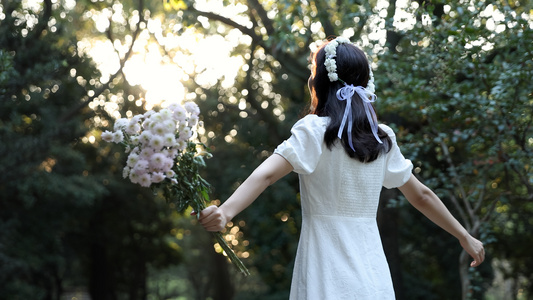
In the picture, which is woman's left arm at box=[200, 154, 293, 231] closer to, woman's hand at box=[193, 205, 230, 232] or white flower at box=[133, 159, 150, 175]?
woman's hand at box=[193, 205, 230, 232]

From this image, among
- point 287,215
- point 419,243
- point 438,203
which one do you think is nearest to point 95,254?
point 287,215

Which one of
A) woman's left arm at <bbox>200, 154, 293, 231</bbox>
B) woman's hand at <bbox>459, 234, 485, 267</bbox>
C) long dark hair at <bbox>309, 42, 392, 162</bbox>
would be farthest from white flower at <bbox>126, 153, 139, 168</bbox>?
woman's hand at <bbox>459, 234, 485, 267</bbox>

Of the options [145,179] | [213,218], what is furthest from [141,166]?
[213,218]

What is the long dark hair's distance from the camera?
7.69 feet

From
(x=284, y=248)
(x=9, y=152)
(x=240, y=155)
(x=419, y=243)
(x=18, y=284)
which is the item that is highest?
(x=9, y=152)

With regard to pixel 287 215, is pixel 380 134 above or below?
above

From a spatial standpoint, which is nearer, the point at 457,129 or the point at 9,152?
the point at 457,129

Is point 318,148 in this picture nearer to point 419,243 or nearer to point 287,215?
point 287,215

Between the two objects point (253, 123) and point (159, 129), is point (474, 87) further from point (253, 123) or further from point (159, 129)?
point (253, 123)

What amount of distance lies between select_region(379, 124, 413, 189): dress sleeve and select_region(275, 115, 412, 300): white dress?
93 mm

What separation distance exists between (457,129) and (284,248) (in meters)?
8.37

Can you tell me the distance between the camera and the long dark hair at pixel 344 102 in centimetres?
234

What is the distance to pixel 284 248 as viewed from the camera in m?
13.5

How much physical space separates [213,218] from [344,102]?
689mm
